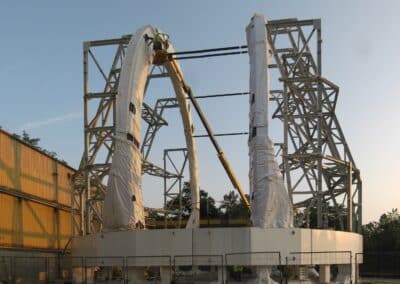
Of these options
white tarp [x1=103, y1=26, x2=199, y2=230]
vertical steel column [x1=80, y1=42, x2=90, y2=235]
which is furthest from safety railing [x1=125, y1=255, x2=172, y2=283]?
vertical steel column [x1=80, y1=42, x2=90, y2=235]

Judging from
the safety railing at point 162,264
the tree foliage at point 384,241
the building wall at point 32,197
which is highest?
the building wall at point 32,197

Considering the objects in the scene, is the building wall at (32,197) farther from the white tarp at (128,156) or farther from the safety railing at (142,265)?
the safety railing at (142,265)

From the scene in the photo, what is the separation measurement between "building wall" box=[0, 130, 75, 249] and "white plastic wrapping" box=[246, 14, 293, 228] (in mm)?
12856

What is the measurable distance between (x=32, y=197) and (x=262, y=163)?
1448cm

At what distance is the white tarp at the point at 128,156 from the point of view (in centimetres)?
2705

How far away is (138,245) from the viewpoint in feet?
82.5

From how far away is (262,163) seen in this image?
86.8 ft

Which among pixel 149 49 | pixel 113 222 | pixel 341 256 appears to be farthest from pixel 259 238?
pixel 149 49

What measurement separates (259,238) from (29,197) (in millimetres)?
15035

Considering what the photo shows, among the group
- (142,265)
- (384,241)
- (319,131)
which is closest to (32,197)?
(142,265)

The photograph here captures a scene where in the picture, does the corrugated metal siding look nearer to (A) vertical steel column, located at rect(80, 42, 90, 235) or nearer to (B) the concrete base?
(A) vertical steel column, located at rect(80, 42, 90, 235)

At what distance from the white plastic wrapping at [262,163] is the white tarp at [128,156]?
5.37 meters

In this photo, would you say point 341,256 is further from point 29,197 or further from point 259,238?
point 29,197

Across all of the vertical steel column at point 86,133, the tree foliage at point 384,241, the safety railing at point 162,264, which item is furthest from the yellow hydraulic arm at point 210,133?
the tree foliage at point 384,241
